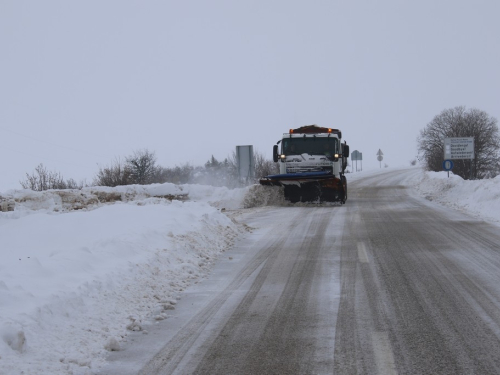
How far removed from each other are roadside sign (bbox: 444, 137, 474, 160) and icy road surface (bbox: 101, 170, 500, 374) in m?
24.0

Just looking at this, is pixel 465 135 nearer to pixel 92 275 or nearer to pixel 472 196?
pixel 472 196

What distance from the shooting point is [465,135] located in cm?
6153

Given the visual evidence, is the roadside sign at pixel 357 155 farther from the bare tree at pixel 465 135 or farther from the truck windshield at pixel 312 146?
the truck windshield at pixel 312 146

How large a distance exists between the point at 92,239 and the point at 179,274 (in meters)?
2.39

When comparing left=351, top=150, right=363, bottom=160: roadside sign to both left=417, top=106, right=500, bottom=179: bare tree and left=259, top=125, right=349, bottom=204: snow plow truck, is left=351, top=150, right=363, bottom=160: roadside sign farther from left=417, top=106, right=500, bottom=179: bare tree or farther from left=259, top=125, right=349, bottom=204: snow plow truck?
left=259, top=125, right=349, bottom=204: snow plow truck

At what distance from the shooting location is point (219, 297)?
7.50 metres

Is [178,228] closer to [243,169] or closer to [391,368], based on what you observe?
[391,368]

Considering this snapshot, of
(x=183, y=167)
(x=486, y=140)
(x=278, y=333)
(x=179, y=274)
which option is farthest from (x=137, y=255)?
(x=183, y=167)

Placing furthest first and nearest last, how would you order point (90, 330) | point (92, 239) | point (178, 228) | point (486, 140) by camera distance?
point (486, 140) < point (178, 228) < point (92, 239) < point (90, 330)

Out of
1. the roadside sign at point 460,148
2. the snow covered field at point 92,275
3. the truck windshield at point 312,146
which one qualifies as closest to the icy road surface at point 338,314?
the snow covered field at point 92,275

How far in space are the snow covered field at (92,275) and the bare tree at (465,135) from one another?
46184mm

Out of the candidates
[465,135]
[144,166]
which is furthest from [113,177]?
[465,135]

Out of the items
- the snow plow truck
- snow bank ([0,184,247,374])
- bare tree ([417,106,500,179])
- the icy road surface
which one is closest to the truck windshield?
the snow plow truck

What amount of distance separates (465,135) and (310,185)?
45.0 metres
